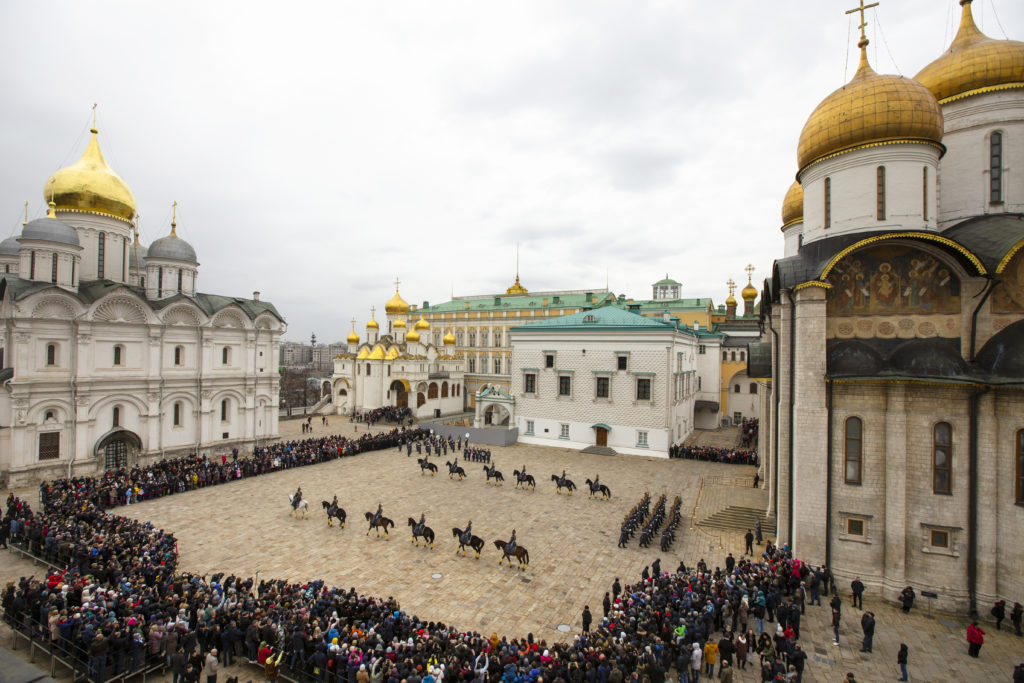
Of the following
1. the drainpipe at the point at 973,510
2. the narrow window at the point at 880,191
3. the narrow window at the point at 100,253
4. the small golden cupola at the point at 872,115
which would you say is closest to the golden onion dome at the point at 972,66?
the small golden cupola at the point at 872,115

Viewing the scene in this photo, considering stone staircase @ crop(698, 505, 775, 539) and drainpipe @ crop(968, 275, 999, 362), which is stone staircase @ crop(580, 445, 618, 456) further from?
drainpipe @ crop(968, 275, 999, 362)

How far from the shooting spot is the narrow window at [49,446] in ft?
68.3

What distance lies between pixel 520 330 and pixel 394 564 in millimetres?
20739

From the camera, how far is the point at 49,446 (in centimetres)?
2103

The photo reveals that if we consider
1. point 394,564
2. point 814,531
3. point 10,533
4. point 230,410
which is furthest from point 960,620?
point 230,410

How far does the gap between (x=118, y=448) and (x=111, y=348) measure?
15.8ft

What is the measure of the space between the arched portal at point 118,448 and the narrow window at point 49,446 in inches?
55.7

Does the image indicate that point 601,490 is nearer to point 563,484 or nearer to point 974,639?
point 563,484

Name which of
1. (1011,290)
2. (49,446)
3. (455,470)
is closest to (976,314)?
(1011,290)

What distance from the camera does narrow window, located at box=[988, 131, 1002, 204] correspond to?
13.9 meters

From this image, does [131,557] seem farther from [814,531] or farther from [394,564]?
[814,531]

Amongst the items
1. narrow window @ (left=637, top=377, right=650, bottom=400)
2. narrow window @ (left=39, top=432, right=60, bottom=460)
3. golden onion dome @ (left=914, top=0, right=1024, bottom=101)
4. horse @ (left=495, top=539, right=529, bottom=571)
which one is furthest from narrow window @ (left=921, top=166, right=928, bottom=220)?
narrow window @ (left=39, top=432, right=60, bottom=460)

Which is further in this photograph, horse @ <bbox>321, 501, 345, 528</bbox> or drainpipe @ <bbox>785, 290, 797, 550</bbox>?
horse @ <bbox>321, 501, 345, 528</bbox>

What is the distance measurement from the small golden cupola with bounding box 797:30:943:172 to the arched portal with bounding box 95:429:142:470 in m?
30.4
